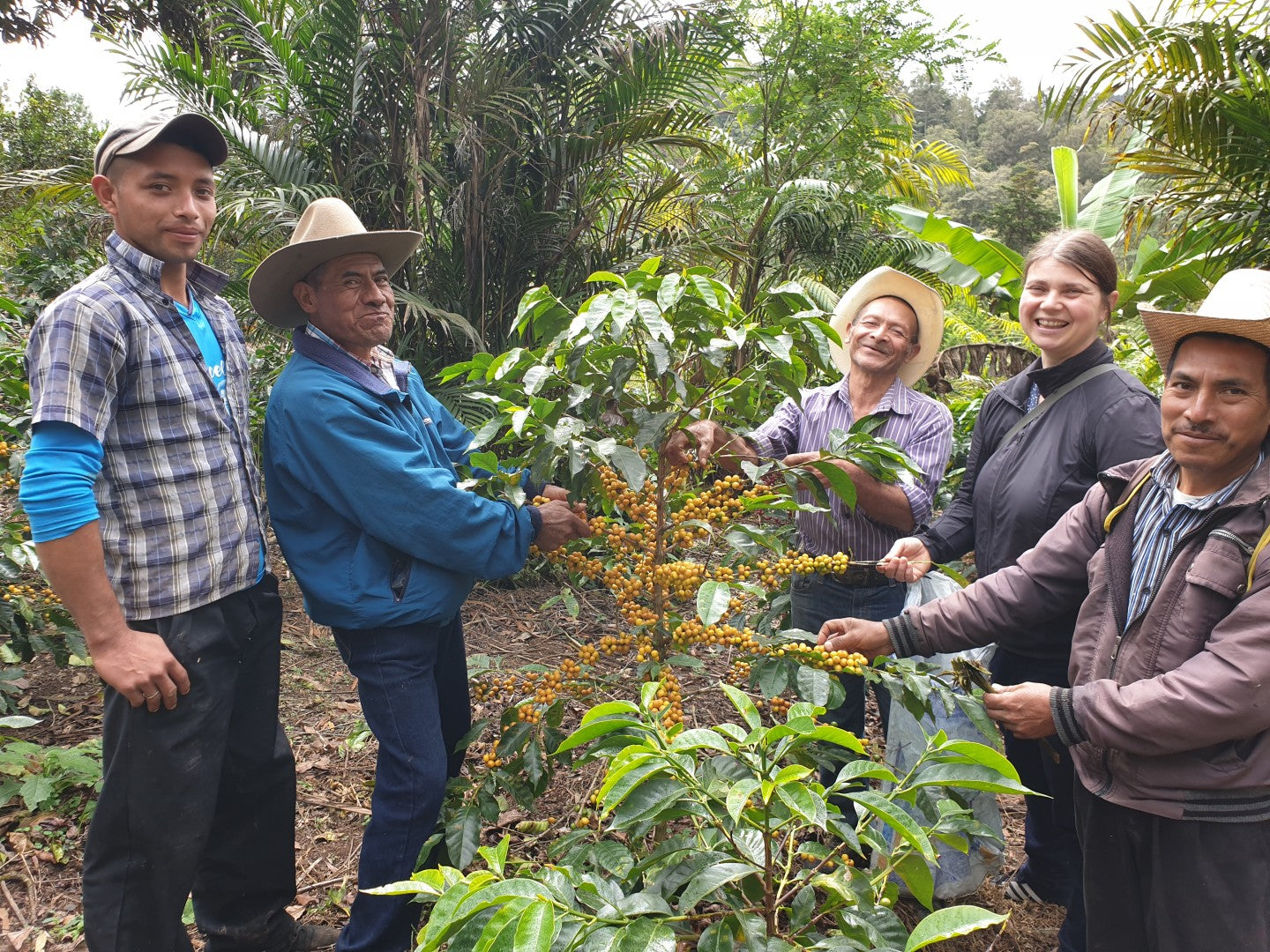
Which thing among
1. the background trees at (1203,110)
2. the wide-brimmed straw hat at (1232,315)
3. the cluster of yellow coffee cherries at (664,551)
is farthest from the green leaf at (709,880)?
the background trees at (1203,110)

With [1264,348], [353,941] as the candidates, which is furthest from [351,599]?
[1264,348]

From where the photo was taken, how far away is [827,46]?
25.7 ft

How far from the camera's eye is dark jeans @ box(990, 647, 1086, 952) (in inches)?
76.6

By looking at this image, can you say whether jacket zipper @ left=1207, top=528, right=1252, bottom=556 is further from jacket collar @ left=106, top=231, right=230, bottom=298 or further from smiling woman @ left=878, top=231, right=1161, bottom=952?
jacket collar @ left=106, top=231, right=230, bottom=298

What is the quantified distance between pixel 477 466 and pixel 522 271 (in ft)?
12.4

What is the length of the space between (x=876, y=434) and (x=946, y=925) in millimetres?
1537

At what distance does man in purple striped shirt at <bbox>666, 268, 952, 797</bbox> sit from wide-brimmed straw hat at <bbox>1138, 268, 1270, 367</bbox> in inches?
32.1

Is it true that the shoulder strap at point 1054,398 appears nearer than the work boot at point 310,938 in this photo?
Yes

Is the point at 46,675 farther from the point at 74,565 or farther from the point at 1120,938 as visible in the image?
the point at 1120,938

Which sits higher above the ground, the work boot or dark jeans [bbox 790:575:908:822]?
dark jeans [bbox 790:575:908:822]

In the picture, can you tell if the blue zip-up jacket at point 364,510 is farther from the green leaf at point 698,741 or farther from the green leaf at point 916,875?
the green leaf at point 916,875

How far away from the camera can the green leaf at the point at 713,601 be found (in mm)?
1551

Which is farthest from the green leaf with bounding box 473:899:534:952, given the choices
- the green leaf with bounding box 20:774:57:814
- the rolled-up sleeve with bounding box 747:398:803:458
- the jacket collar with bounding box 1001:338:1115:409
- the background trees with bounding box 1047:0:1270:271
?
the background trees with bounding box 1047:0:1270:271

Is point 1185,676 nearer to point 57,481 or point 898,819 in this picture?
point 898,819
